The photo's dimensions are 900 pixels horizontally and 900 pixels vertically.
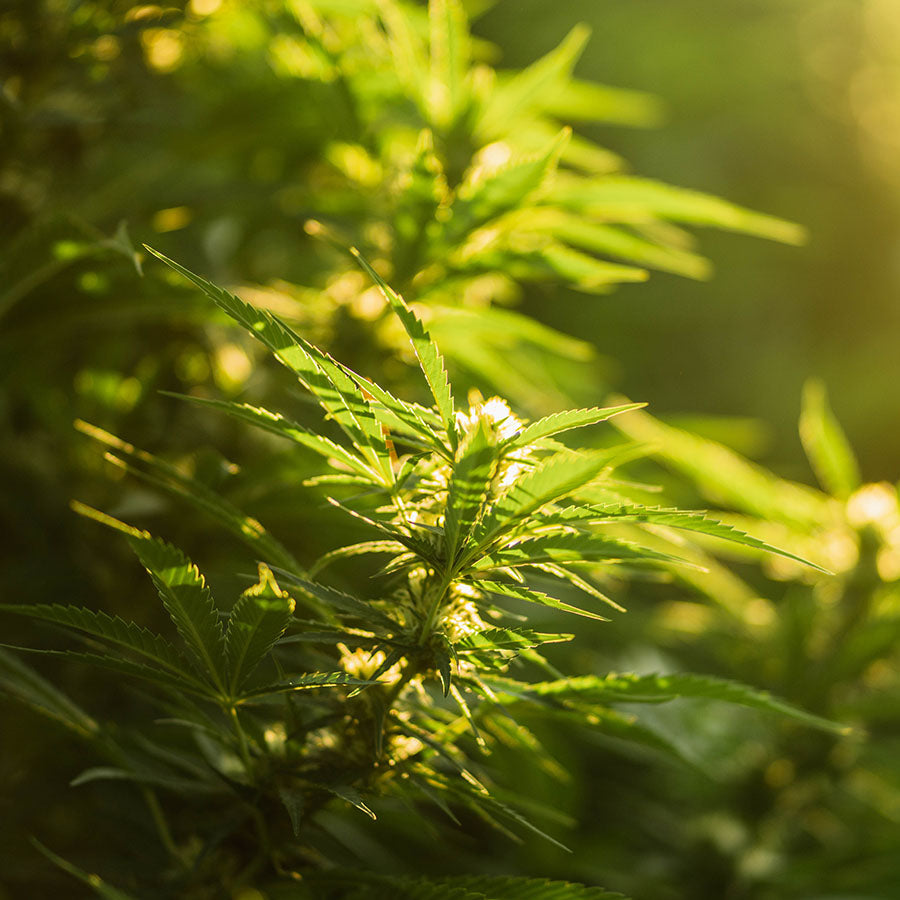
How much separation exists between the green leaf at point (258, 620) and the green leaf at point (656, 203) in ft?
1.42

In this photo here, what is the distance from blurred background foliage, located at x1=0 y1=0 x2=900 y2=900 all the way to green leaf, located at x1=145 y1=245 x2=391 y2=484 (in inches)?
5.3

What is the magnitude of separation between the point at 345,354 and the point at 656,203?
0.90ft

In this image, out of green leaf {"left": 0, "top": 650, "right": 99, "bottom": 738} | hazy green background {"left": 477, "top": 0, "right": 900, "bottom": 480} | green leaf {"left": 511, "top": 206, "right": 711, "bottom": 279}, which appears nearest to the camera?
green leaf {"left": 0, "top": 650, "right": 99, "bottom": 738}

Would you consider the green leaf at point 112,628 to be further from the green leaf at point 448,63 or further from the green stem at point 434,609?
the green leaf at point 448,63

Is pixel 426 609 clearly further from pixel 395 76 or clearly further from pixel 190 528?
pixel 395 76

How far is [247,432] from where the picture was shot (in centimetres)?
74

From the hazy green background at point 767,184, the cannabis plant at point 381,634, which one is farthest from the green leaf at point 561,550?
the hazy green background at point 767,184

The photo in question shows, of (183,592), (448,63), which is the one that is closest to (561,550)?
(183,592)

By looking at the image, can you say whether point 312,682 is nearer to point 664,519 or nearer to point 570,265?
point 664,519

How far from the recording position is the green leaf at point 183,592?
0.37 m

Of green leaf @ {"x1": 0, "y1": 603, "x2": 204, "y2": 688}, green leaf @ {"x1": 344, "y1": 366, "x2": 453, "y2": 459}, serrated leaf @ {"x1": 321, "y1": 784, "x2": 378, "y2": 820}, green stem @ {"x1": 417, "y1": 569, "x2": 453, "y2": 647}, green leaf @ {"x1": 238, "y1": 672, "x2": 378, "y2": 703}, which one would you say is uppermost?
green leaf @ {"x1": 344, "y1": 366, "x2": 453, "y2": 459}

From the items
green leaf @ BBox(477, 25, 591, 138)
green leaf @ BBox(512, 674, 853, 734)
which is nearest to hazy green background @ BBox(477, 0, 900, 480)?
green leaf @ BBox(477, 25, 591, 138)

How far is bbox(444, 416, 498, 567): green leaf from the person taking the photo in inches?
13.5

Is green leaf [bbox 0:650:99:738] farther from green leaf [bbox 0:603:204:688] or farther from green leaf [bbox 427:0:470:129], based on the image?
green leaf [bbox 427:0:470:129]
